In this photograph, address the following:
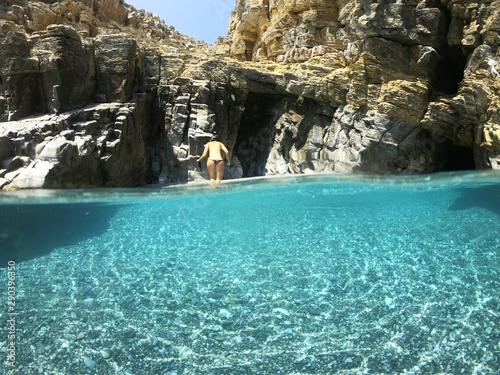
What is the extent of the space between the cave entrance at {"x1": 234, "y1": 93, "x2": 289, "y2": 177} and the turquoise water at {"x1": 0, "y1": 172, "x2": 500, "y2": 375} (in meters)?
10.6

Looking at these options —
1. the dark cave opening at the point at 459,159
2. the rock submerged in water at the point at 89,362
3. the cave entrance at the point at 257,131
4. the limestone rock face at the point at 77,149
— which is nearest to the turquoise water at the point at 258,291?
the rock submerged in water at the point at 89,362

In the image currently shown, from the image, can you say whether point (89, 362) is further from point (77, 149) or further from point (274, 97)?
point (274, 97)

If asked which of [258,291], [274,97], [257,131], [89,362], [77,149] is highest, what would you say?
[274,97]

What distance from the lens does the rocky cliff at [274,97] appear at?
12609mm

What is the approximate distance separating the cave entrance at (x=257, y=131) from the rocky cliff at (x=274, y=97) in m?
0.08

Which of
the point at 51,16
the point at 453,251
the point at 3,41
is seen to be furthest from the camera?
the point at 51,16

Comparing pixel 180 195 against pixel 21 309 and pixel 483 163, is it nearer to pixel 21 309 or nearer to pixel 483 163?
pixel 21 309

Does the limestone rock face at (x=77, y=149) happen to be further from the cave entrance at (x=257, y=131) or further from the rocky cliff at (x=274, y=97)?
the cave entrance at (x=257, y=131)

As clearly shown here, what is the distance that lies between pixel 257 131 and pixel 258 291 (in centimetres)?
1762

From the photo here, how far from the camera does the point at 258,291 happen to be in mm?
5445

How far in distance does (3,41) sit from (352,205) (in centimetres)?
1660

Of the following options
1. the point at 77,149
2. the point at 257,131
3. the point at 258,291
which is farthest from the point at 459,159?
the point at 77,149

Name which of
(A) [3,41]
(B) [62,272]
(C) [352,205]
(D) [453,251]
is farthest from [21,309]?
(A) [3,41]

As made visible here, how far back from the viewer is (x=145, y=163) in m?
18.1
